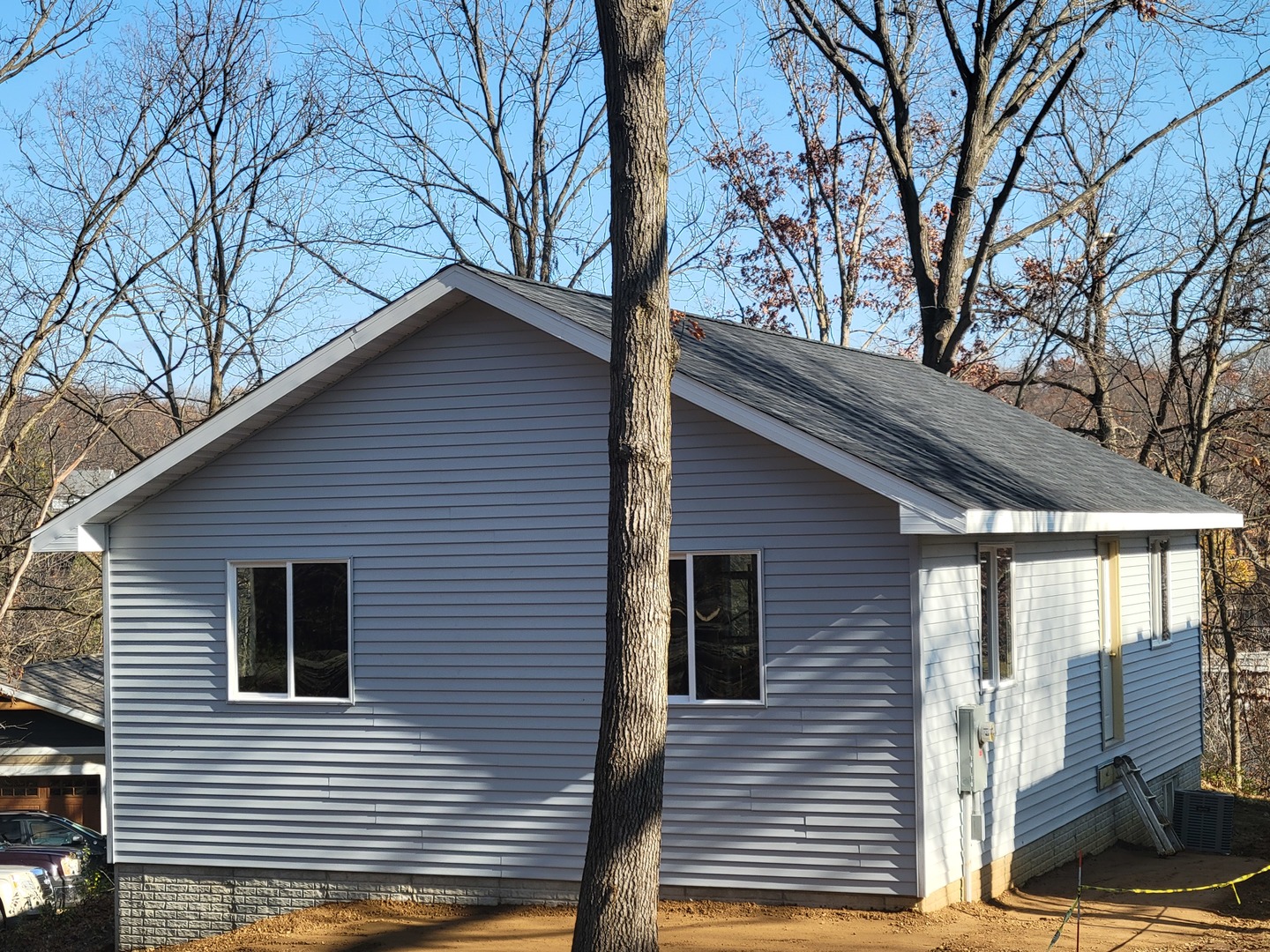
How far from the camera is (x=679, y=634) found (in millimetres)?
11633

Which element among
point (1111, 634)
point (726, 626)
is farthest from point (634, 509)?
point (1111, 634)

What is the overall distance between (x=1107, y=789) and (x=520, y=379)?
25.4 ft

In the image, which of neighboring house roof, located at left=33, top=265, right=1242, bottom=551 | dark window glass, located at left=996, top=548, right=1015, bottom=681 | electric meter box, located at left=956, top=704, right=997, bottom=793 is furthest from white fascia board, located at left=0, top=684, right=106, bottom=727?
electric meter box, located at left=956, top=704, right=997, bottom=793

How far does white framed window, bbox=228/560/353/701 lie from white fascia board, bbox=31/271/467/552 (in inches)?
46.5

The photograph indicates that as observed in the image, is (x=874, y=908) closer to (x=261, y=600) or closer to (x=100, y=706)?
(x=261, y=600)

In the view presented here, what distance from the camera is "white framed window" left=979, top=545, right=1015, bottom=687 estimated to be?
12031mm

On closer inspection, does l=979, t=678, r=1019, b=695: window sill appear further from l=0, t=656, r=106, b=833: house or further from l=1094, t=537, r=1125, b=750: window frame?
l=0, t=656, r=106, b=833: house

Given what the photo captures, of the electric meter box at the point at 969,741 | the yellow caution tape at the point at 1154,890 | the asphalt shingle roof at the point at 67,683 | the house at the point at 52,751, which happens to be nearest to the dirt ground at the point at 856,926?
the yellow caution tape at the point at 1154,890

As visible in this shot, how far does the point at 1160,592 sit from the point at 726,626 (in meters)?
7.88

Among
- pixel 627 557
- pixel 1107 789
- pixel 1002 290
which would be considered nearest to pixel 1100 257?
pixel 1002 290

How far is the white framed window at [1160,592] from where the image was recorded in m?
16.6

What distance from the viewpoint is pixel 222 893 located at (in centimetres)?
1302

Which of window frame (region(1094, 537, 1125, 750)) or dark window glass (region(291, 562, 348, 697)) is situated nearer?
dark window glass (region(291, 562, 348, 697))

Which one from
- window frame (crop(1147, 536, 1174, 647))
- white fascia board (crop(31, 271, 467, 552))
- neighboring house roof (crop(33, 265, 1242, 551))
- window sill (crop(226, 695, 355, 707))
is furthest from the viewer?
window frame (crop(1147, 536, 1174, 647))
